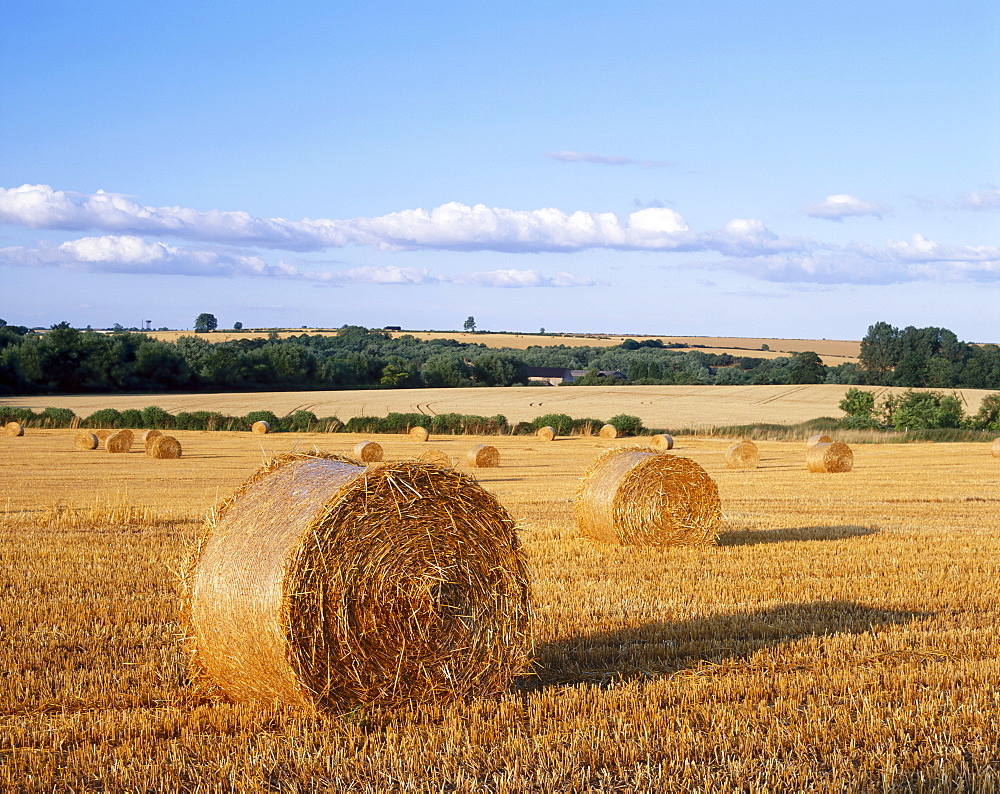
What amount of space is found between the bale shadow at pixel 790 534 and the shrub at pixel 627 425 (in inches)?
1270

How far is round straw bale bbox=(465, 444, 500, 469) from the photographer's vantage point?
30.9 meters

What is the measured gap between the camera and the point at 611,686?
6059 mm

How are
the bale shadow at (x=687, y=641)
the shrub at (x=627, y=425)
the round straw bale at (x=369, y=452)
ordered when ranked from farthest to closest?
the shrub at (x=627, y=425) < the round straw bale at (x=369, y=452) < the bale shadow at (x=687, y=641)

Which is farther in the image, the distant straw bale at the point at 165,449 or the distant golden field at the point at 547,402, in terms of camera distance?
the distant golden field at the point at 547,402

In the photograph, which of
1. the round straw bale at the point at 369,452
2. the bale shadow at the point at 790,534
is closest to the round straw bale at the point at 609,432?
the round straw bale at the point at 369,452

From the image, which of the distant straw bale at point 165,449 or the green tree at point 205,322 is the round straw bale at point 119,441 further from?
the green tree at point 205,322

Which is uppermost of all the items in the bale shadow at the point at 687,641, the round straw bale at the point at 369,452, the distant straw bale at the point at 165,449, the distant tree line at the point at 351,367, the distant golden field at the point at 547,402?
the distant tree line at the point at 351,367

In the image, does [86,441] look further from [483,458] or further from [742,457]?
[742,457]

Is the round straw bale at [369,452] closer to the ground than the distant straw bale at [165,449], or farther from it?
farther from it

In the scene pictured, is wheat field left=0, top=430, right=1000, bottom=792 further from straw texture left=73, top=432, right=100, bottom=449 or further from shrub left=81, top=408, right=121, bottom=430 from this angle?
shrub left=81, top=408, right=121, bottom=430

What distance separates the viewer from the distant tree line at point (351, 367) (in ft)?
220

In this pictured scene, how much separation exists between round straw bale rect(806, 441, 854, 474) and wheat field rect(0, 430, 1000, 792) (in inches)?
569

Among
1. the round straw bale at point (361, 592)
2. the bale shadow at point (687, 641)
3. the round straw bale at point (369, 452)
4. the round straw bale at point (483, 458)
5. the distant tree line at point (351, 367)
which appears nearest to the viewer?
the round straw bale at point (361, 592)

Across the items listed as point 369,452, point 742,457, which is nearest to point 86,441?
point 369,452
